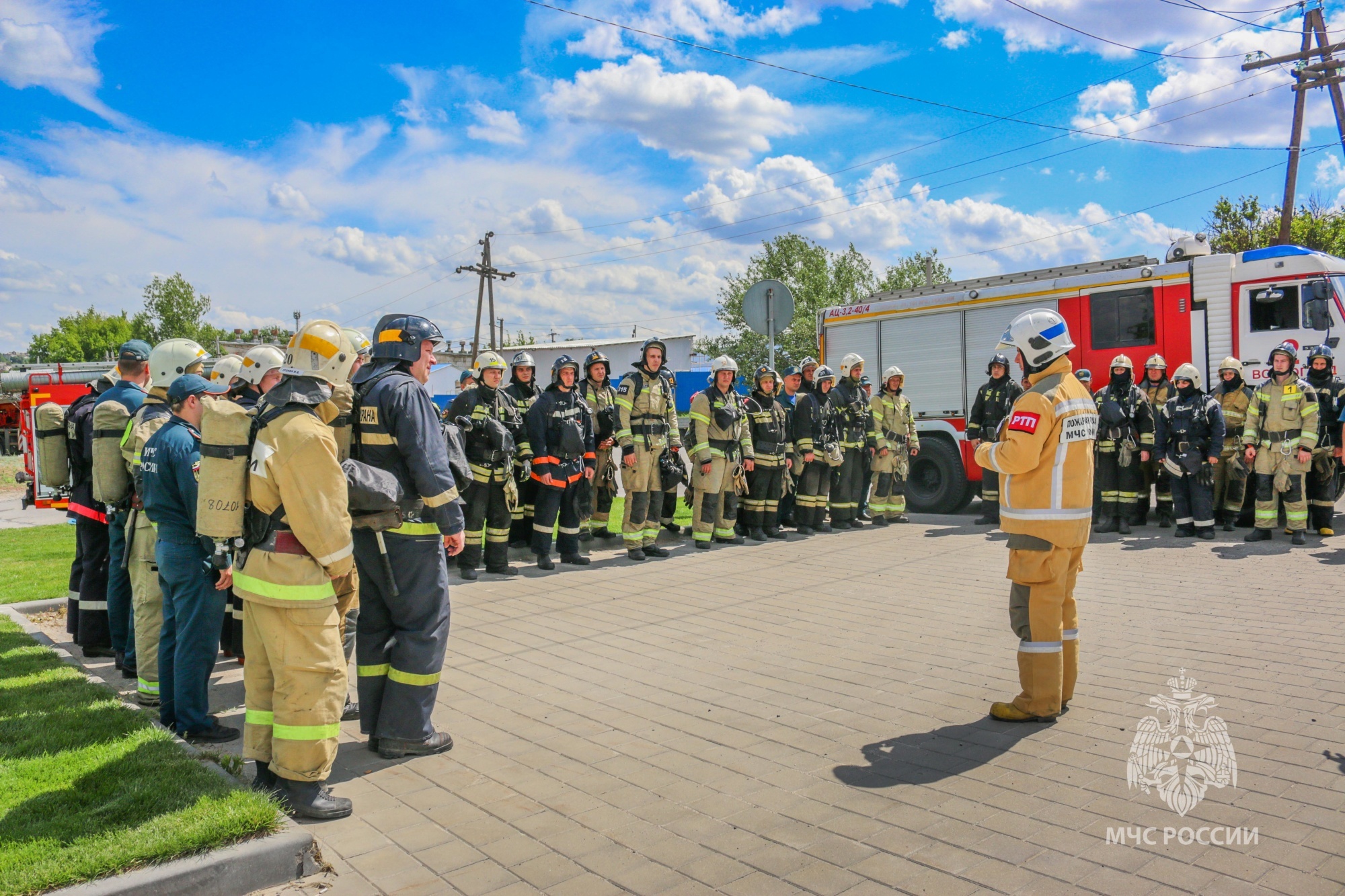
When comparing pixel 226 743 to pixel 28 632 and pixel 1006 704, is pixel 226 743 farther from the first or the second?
pixel 1006 704

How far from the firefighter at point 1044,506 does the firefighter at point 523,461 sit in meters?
5.75

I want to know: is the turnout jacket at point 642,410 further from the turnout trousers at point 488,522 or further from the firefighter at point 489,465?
the turnout trousers at point 488,522

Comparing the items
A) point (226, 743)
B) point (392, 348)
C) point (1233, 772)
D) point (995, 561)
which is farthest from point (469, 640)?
point (995, 561)

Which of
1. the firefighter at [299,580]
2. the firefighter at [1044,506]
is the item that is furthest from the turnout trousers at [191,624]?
the firefighter at [1044,506]

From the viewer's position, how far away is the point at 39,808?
3.70 metres

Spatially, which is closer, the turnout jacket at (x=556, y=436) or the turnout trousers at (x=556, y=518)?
the turnout jacket at (x=556, y=436)

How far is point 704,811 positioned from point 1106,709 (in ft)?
7.88

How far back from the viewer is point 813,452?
11.8m

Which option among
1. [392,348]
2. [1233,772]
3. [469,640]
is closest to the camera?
[1233,772]

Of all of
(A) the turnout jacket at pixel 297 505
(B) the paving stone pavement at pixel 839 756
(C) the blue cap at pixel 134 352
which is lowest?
(B) the paving stone pavement at pixel 839 756

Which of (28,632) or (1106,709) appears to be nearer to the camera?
(1106,709)

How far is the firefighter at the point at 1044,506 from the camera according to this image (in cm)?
461

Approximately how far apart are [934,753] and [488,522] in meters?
6.11

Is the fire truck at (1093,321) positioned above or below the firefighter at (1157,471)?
above
